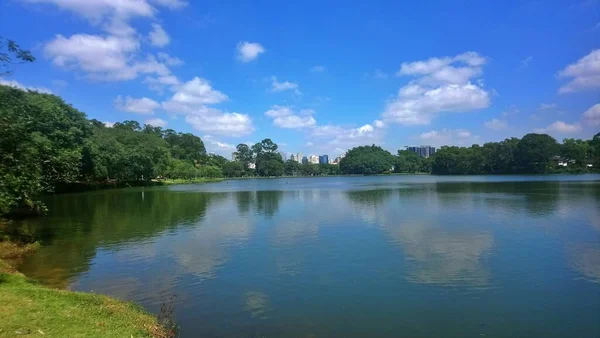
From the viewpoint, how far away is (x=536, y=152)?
404 feet

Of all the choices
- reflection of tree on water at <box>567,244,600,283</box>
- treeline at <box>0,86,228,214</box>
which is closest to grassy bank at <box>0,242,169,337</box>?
treeline at <box>0,86,228,214</box>

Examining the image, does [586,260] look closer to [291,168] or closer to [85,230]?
[85,230]

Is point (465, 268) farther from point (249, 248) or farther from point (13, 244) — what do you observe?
point (13, 244)

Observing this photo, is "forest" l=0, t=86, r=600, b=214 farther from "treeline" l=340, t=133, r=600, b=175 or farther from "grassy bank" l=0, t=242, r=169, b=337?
"grassy bank" l=0, t=242, r=169, b=337

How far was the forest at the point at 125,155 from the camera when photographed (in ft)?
54.9

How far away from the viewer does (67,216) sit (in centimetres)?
3209

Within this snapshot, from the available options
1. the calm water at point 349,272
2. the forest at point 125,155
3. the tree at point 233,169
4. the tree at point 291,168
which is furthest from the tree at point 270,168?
the calm water at point 349,272

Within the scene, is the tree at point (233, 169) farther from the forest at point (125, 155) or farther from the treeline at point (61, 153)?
the treeline at point (61, 153)

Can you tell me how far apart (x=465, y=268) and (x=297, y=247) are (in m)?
8.09

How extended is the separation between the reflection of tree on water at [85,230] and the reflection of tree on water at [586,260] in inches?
750

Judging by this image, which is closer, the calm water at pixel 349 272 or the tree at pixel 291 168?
the calm water at pixel 349 272

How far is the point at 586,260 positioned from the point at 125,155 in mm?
72508

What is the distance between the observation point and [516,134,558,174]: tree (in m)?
123

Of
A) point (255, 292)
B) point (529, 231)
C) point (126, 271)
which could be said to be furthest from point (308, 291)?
point (529, 231)
